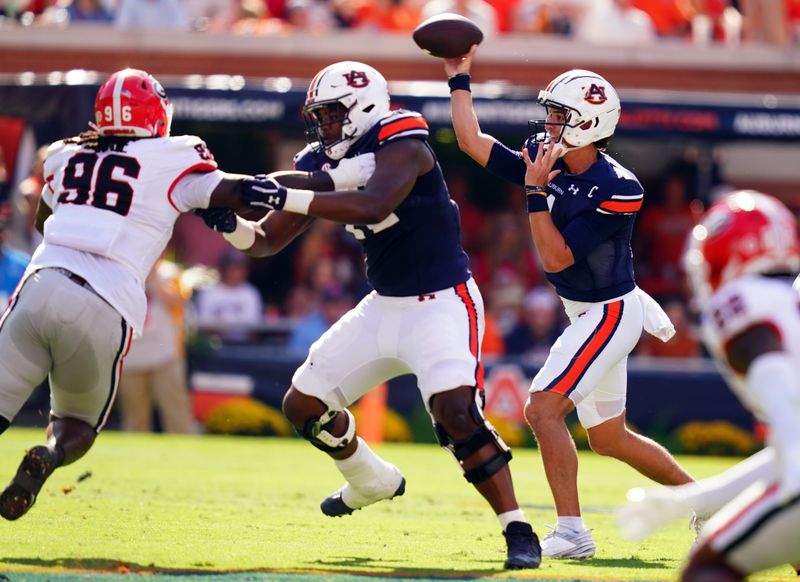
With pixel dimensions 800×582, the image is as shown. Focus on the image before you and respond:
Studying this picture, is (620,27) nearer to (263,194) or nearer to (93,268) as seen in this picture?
(263,194)

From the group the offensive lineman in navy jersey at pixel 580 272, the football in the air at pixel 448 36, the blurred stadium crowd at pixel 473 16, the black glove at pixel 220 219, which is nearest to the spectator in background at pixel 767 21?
the blurred stadium crowd at pixel 473 16

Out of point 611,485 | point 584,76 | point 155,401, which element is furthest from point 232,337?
point 584,76

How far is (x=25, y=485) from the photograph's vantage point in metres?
5.34

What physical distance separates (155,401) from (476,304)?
7.26 metres

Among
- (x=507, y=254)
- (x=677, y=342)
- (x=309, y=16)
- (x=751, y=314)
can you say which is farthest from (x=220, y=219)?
(x=309, y=16)

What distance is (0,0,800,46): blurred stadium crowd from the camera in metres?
14.9

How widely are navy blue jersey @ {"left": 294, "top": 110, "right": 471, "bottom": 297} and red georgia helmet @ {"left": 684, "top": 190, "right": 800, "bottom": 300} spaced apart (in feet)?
6.89

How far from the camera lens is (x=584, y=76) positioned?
6.58 metres

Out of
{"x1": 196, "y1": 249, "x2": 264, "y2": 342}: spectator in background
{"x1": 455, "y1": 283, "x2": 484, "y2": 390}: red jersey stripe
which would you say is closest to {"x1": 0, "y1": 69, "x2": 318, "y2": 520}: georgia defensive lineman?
{"x1": 455, "y1": 283, "x2": 484, "y2": 390}: red jersey stripe

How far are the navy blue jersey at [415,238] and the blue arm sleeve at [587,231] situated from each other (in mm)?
507

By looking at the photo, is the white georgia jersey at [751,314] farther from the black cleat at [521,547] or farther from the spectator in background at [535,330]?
the spectator in background at [535,330]

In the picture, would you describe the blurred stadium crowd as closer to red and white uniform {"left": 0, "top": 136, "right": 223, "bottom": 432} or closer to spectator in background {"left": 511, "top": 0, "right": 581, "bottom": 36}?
spectator in background {"left": 511, "top": 0, "right": 581, "bottom": 36}

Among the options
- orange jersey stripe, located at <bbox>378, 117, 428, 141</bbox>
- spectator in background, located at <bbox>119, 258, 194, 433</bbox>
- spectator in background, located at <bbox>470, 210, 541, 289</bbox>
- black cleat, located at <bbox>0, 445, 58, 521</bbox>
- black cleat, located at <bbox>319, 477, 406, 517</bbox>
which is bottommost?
spectator in background, located at <bbox>119, 258, 194, 433</bbox>

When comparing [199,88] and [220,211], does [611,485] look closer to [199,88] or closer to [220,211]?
[220,211]
